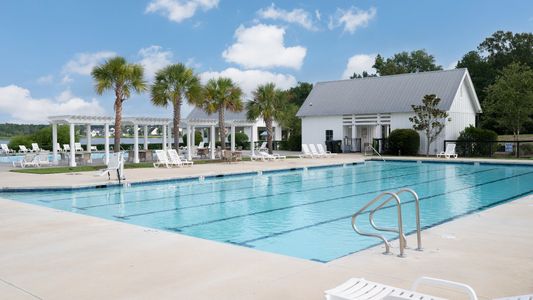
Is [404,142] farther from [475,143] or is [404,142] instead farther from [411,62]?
[411,62]

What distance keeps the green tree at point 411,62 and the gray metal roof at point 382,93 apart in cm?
2044

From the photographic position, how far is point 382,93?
33.1 meters

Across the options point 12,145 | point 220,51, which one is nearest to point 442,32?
point 220,51

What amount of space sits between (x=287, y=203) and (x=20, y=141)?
30825 mm

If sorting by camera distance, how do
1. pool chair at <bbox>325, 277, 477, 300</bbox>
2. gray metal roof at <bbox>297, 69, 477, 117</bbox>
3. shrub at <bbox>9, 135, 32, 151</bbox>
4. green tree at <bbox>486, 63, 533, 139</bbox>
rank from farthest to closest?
shrub at <bbox>9, 135, 32, 151</bbox> → green tree at <bbox>486, 63, 533, 139</bbox> → gray metal roof at <bbox>297, 69, 477, 117</bbox> → pool chair at <bbox>325, 277, 477, 300</bbox>

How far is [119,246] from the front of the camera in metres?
6.09

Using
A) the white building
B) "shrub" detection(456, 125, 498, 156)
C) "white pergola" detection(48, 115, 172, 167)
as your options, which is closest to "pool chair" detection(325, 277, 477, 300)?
"white pergola" detection(48, 115, 172, 167)

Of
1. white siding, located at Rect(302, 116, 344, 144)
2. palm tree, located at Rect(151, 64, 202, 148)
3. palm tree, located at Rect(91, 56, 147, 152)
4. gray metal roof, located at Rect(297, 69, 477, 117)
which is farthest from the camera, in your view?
white siding, located at Rect(302, 116, 344, 144)

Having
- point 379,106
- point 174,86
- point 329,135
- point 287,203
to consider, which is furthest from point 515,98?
point 287,203

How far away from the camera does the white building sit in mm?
30484

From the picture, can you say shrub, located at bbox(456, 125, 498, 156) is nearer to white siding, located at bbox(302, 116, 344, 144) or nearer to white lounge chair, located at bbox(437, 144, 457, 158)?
white lounge chair, located at bbox(437, 144, 457, 158)

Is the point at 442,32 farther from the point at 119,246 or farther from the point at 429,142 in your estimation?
the point at 119,246

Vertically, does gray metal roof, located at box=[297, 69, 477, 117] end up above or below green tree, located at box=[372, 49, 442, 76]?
below

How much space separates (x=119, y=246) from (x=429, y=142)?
2532 centimetres
